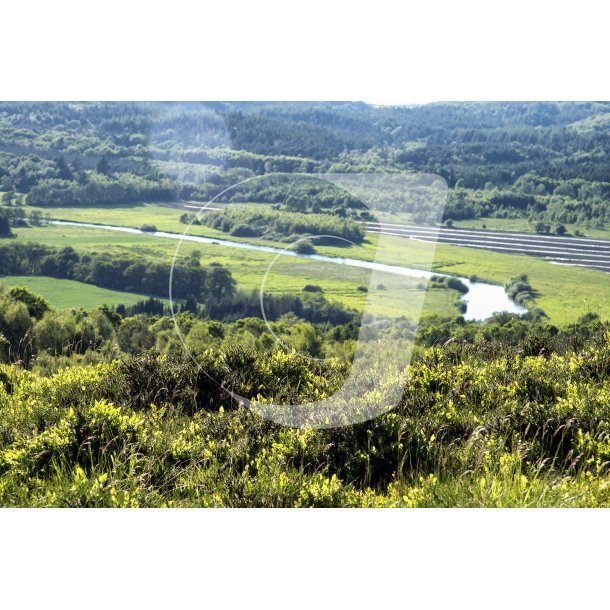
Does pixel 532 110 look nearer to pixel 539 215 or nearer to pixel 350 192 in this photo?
pixel 539 215

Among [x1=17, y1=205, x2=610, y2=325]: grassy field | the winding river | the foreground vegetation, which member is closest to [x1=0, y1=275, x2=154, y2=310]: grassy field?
[x1=17, y1=205, x2=610, y2=325]: grassy field

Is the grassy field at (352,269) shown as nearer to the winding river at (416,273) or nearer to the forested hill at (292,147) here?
the winding river at (416,273)

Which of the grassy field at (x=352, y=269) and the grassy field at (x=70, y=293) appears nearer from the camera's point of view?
the grassy field at (x=352, y=269)

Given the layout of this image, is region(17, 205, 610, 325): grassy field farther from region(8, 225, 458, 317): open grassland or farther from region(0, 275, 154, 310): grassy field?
region(0, 275, 154, 310): grassy field

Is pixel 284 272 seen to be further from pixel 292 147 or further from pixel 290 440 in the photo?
pixel 292 147

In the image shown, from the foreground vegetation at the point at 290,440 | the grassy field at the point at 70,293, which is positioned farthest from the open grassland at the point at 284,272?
the foreground vegetation at the point at 290,440
